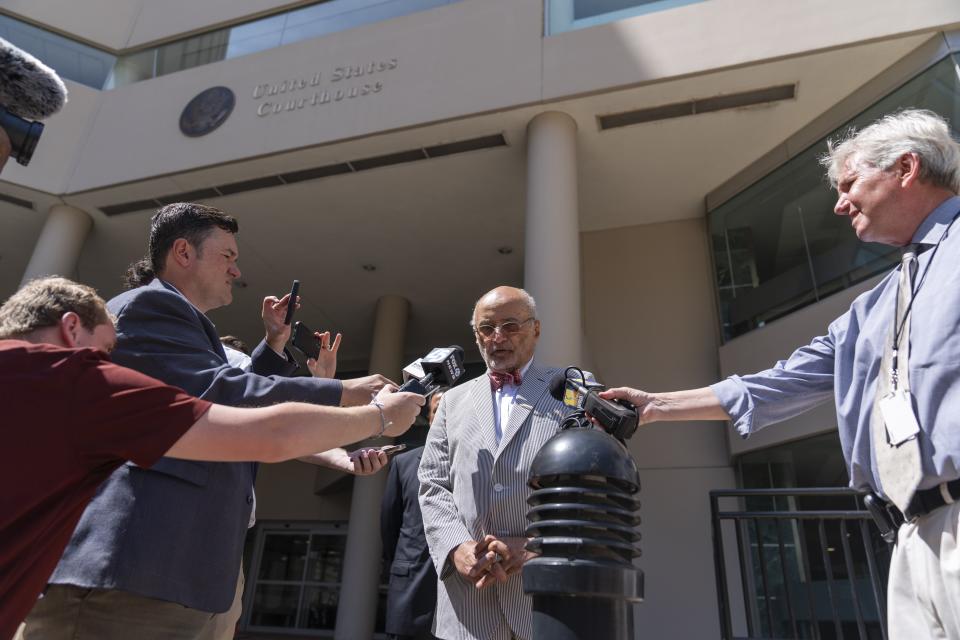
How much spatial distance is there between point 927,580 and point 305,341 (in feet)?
6.83

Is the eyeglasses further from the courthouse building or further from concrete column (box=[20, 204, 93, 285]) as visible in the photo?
concrete column (box=[20, 204, 93, 285])

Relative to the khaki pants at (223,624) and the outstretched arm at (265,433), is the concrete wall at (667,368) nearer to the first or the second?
the khaki pants at (223,624)

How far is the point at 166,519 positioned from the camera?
1771 mm

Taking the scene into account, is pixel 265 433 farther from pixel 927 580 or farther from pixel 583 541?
pixel 927 580

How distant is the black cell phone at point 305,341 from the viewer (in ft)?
8.32

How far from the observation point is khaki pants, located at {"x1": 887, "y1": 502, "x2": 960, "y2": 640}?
1335 millimetres

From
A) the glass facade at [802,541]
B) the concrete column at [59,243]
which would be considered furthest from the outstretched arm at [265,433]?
the concrete column at [59,243]

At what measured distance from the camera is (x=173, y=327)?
6.37ft

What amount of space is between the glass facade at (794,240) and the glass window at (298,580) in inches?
389

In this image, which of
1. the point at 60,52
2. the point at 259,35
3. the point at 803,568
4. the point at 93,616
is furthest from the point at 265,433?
the point at 60,52

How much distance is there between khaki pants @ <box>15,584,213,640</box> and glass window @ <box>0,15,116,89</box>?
10.7 metres

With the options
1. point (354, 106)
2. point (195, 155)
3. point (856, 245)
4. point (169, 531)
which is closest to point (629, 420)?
point (169, 531)

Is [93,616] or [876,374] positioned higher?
[876,374]

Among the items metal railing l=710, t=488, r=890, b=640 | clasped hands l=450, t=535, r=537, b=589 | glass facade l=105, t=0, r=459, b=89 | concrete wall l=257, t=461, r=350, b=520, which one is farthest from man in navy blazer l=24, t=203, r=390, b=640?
concrete wall l=257, t=461, r=350, b=520
